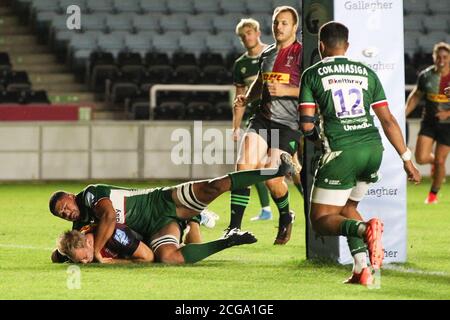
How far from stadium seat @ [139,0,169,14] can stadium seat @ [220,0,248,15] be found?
1.26 meters

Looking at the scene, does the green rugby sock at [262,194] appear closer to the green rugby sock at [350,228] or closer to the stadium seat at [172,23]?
the green rugby sock at [350,228]

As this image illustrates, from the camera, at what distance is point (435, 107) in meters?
15.7

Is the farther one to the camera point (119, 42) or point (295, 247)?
point (119, 42)

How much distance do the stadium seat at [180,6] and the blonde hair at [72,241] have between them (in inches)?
663

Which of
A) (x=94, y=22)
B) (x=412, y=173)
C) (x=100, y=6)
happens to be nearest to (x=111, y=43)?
(x=94, y=22)

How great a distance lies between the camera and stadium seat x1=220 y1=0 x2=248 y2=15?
26.0m

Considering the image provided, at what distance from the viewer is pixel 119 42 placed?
78.9ft

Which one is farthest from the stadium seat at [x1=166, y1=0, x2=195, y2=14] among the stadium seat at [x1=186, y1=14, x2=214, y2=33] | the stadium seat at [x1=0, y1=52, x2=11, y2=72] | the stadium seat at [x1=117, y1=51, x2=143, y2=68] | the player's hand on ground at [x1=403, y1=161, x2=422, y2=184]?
the player's hand on ground at [x1=403, y1=161, x2=422, y2=184]

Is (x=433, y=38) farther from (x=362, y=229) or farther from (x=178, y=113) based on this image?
(x=362, y=229)

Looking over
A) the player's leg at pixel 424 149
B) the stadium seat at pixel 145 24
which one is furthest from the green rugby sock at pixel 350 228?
the stadium seat at pixel 145 24

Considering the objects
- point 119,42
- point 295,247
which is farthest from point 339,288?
point 119,42

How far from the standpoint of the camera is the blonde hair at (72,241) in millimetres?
9234

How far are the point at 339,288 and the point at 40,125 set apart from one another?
40.3 ft

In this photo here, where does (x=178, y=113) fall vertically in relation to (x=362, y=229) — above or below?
above
